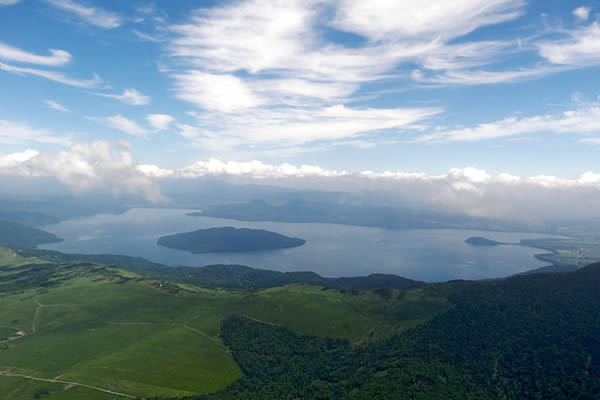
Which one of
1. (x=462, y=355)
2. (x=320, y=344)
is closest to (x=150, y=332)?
(x=320, y=344)

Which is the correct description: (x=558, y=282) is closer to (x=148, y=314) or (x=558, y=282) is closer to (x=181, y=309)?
(x=181, y=309)

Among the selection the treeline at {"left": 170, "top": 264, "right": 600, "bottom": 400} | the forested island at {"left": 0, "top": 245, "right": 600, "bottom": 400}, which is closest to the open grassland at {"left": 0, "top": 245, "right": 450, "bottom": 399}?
the forested island at {"left": 0, "top": 245, "right": 600, "bottom": 400}

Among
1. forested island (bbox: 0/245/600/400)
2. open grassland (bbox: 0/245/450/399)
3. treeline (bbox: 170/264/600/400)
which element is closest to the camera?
treeline (bbox: 170/264/600/400)

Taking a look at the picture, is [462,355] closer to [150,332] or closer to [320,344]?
[320,344]

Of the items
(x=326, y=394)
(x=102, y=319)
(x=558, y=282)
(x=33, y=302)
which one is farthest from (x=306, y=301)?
(x=33, y=302)

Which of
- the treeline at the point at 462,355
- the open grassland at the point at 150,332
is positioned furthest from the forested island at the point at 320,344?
the open grassland at the point at 150,332

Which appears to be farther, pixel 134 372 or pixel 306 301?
pixel 306 301

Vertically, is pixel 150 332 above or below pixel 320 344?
below

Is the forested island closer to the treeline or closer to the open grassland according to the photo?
the treeline
